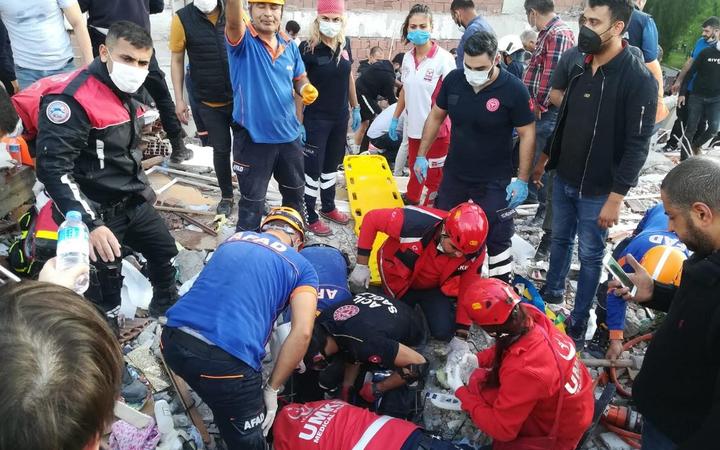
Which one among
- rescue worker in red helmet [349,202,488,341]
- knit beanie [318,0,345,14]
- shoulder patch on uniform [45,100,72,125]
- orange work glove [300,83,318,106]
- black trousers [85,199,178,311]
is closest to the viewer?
shoulder patch on uniform [45,100,72,125]

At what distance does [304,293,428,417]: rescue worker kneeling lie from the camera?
311 cm

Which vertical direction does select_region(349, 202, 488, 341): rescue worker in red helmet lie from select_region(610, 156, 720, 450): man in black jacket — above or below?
below

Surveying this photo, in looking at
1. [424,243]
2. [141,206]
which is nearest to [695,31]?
[424,243]

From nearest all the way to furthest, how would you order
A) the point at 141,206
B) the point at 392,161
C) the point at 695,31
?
1. the point at 141,206
2. the point at 392,161
3. the point at 695,31

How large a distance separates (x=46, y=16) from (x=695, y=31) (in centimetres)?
2228

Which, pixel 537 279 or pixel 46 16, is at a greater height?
pixel 46 16

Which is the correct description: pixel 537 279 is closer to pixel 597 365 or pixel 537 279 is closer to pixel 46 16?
pixel 597 365

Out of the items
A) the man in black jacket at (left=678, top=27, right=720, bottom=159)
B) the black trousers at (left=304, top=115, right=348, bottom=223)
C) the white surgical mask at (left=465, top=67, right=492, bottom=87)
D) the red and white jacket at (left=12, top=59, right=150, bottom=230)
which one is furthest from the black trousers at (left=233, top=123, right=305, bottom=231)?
the man in black jacket at (left=678, top=27, right=720, bottom=159)

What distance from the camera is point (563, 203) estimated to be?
3951 millimetres

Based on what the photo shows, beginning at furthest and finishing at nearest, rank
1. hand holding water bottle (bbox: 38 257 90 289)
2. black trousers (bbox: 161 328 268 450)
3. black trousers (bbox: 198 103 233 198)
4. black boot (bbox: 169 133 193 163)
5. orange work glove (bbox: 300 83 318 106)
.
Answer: black boot (bbox: 169 133 193 163) < black trousers (bbox: 198 103 233 198) < orange work glove (bbox: 300 83 318 106) < black trousers (bbox: 161 328 268 450) < hand holding water bottle (bbox: 38 257 90 289)

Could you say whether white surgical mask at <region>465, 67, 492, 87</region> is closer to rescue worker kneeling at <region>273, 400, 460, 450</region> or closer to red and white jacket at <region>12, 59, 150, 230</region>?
red and white jacket at <region>12, 59, 150, 230</region>

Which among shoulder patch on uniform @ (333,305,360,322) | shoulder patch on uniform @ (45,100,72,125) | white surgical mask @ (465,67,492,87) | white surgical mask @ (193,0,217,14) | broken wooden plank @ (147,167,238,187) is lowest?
broken wooden plank @ (147,167,238,187)

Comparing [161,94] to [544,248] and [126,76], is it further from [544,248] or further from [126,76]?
[544,248]

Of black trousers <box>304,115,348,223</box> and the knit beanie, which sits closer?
the knit beanie
